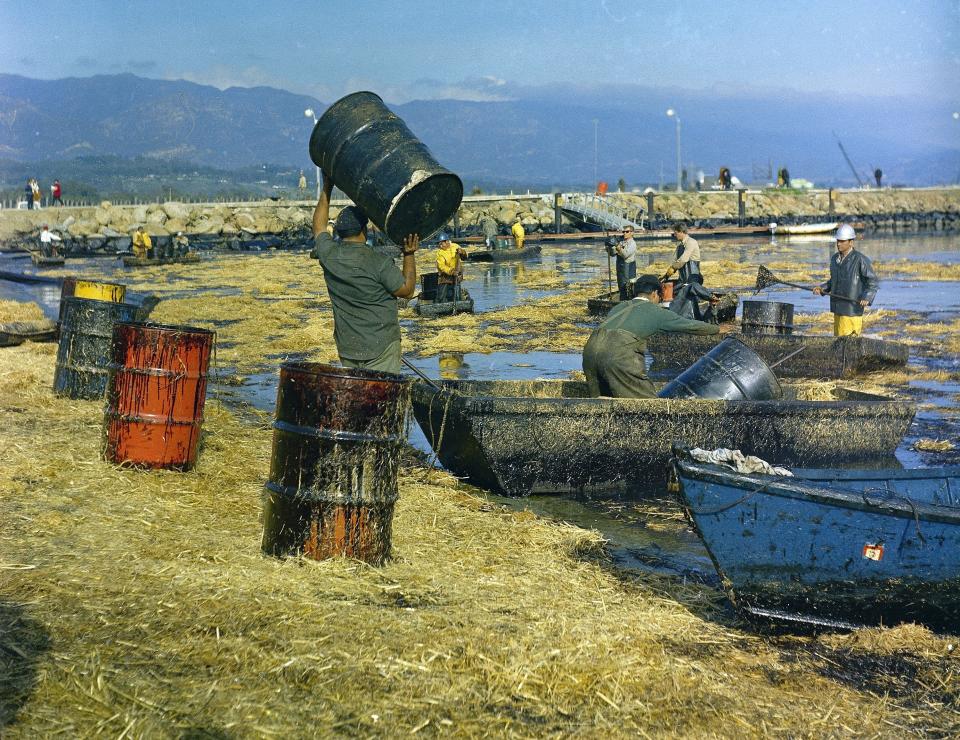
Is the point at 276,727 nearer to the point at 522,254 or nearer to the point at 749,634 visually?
the point at 749,634

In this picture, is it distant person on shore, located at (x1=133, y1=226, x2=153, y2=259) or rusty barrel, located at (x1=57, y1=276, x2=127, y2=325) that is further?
distant person on shore, located at (x1=133, y1=226, x2=153, y2=259)

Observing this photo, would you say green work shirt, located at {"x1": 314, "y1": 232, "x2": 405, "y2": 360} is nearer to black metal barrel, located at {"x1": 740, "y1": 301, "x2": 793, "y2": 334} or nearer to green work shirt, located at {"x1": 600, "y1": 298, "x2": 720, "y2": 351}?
green work shirt, located at {"x1": 600, "y1": 298, "x2": 720, "y2": 351}

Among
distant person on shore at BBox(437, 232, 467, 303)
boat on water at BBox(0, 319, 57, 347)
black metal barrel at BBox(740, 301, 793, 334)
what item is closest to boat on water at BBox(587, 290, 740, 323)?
black metal barrel at BBox(740, 301, 793, 334)

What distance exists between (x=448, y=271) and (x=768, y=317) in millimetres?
8770

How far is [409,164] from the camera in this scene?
7.90 metres

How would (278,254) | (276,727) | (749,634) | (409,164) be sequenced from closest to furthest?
(276,727), (749,634), (409,164), (278,254)

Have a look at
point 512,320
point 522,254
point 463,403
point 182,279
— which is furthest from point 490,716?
point 522,254

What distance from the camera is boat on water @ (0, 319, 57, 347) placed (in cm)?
1877

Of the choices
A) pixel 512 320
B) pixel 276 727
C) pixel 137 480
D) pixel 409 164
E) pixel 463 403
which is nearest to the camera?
pixel 276 727

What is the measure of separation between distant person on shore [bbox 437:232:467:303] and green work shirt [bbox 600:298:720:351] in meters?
14.0

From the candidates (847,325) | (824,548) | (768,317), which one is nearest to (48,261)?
(768,317)

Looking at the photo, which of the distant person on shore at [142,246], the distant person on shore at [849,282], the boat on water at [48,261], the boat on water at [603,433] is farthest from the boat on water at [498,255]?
the boat on water at [603,433]

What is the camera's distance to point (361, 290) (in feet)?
28.6

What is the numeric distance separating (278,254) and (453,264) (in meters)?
33.6
